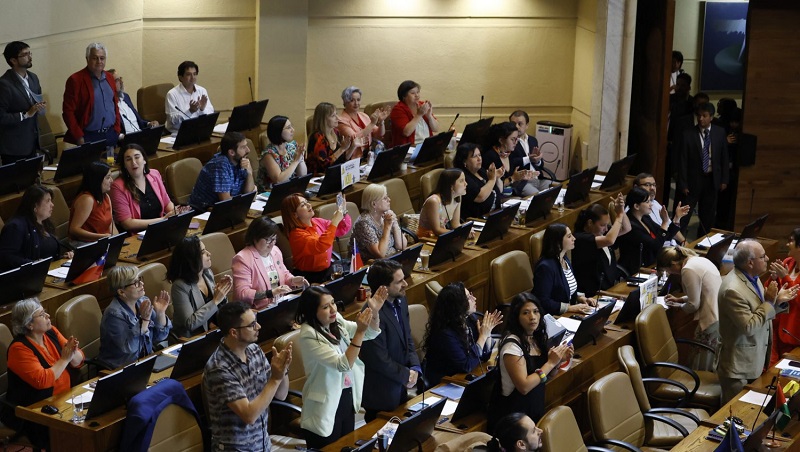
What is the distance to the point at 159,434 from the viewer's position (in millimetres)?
5699

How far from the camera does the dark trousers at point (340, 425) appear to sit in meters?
6.08

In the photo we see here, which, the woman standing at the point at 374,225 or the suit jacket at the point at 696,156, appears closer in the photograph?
the woman standing at the point at 374,225

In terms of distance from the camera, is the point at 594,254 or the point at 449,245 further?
the point at 594,254

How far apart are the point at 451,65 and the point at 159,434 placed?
7.37 m

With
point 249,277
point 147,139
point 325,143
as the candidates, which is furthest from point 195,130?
point 249,277

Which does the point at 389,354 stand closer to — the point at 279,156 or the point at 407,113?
the point at 279,156

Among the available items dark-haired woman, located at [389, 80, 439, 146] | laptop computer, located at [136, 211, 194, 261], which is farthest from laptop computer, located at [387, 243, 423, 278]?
dark-haired woman, located at [389, 80, 439, 146]

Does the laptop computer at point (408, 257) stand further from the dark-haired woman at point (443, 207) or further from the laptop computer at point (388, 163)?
the laptop computer at point (388, 163)

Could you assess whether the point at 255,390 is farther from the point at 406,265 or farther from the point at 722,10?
the point at 722,10

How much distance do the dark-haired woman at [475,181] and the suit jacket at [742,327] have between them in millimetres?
2521

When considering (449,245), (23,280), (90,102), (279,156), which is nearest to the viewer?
(23,280)

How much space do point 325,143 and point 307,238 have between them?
2018mm

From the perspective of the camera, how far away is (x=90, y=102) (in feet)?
31.6

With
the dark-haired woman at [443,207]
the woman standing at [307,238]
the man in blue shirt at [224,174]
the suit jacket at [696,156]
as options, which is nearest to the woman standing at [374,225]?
the woman standing at [307,238]
